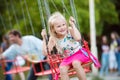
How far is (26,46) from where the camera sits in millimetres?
11289

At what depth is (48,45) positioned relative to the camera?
26.9 feet

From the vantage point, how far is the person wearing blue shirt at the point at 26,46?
419 inches

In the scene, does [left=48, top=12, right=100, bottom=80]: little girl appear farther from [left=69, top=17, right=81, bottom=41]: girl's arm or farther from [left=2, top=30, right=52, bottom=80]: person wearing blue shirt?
[left=2, top=30, right=52, bottom=80]: person wearing blue shirt

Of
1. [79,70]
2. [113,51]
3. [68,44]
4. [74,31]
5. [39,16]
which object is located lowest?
[79,70]

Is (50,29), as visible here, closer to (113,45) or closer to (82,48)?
(82,48)

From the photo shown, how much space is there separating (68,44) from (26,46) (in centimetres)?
342

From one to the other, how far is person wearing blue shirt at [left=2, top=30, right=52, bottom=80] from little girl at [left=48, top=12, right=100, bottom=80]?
2.59 m

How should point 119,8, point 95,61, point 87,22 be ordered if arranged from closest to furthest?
1. point 95,61
2. point 87,22
3. point 119,8

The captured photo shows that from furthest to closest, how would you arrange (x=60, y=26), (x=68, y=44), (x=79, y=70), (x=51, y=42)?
(x=51, y=42) < (x=68, y=44) < (x=60, y=26) < (x=79, y=70)

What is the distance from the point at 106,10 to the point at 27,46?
2031cm

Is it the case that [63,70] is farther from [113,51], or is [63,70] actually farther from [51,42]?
[113,51]

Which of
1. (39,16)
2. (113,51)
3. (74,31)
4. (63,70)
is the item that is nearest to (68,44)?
(74,31)

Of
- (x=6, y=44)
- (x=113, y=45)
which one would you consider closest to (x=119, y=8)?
(x=113, y=45)

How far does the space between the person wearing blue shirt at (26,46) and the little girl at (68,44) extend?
8.50 ft
